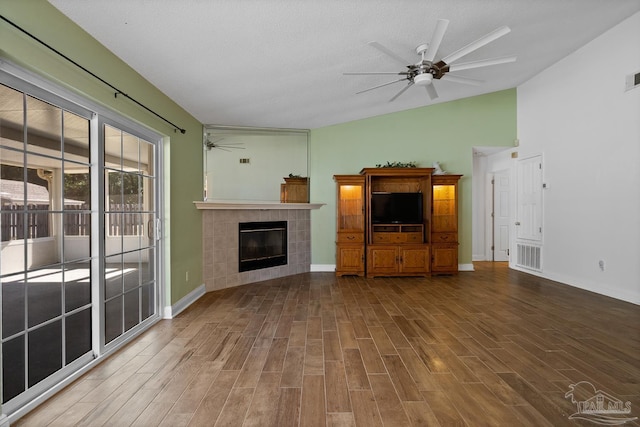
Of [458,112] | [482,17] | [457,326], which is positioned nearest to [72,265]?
[457,326]

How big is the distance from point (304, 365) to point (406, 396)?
2.57 ft

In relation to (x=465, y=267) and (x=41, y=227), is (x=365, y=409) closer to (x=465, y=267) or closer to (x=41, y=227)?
(x=41, y=227)

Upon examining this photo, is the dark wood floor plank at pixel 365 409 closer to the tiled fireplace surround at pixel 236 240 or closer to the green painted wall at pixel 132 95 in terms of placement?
the green painted wall at pixel 132 95

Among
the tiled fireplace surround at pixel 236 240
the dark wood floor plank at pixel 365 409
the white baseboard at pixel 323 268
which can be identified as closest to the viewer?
the dark wood floor plank at pixel 365 409

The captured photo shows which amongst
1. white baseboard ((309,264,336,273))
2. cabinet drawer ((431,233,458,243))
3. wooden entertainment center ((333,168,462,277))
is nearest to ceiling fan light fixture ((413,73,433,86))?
wooden entertainment center ((333,168,462,277))

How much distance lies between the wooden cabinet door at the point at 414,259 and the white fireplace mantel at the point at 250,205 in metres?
1.86

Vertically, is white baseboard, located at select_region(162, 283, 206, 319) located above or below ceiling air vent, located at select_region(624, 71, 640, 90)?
below

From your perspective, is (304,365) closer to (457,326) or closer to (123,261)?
(457,326)

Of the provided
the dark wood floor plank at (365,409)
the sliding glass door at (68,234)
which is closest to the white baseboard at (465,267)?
the dark wood floor plank at (365,409)

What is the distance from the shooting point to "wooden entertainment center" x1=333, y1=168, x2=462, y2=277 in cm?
509

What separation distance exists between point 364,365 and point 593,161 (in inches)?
181

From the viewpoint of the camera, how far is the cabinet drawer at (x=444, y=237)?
520 cm

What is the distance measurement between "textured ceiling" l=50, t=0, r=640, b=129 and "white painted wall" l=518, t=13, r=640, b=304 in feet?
1.00

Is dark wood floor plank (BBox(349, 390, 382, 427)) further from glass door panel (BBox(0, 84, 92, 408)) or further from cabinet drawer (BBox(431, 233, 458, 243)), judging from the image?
cabinet drawer (BBox(431, 233, 458, 243))
